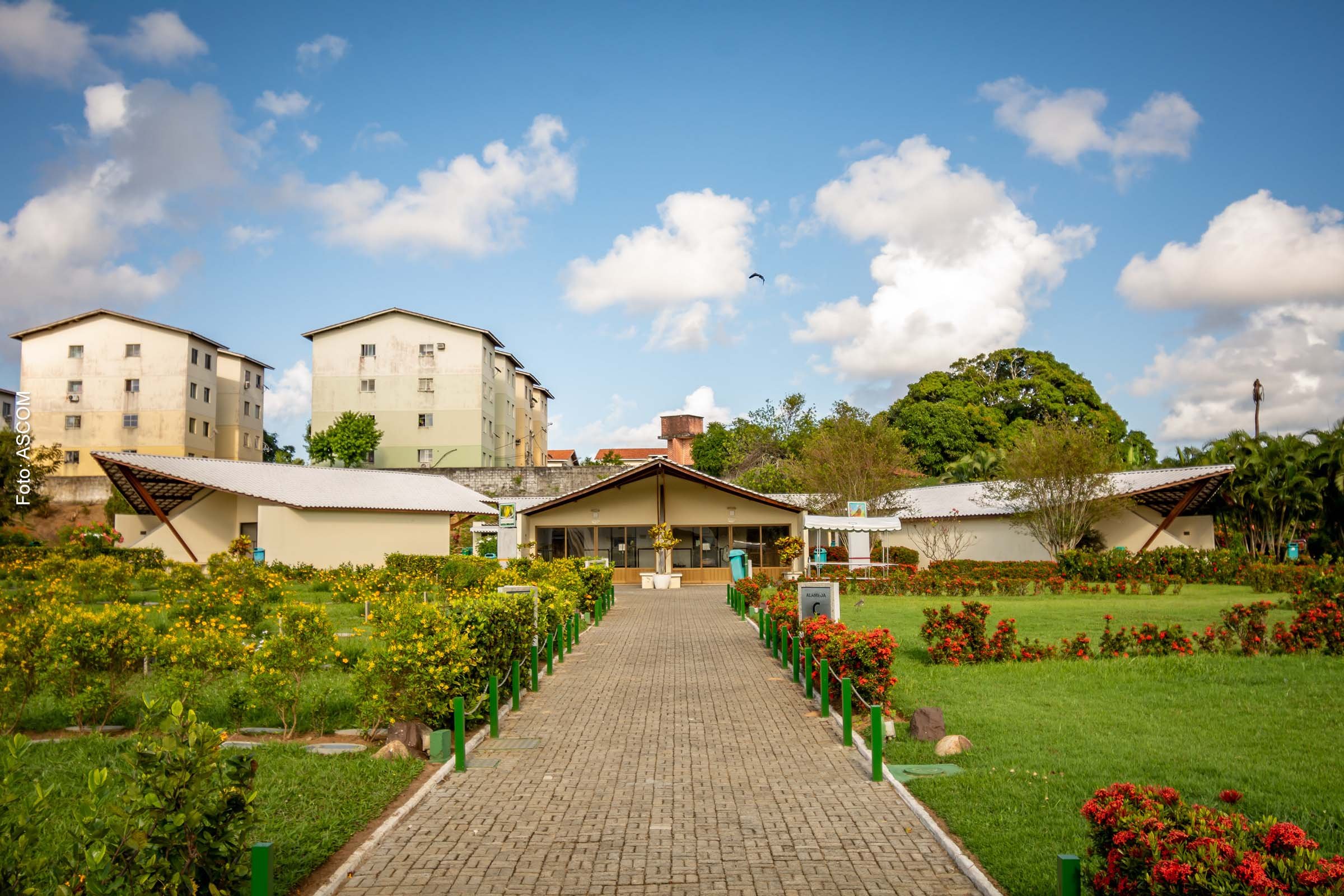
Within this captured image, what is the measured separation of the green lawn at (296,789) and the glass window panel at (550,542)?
26942 millimetres

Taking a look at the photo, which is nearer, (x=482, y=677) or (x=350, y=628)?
(x=482, y=677)

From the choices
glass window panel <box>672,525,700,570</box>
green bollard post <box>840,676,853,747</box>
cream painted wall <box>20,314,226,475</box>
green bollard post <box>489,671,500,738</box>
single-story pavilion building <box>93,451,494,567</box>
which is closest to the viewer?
green bollard post <box>840,676,853,747</box>

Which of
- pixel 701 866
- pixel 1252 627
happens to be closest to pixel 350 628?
pixel 701 866

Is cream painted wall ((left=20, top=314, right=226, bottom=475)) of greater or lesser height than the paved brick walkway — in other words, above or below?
above

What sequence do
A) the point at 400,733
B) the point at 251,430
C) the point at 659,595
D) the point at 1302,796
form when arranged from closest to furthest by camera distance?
the point at 1302,796, the point at 400,733, the point at 659,595, the point at 251,430

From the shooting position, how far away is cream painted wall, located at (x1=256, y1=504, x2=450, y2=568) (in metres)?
32.6

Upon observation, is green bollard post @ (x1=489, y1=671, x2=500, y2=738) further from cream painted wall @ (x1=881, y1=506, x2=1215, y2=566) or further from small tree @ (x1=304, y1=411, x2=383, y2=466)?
small tree @ (x1=304, y1=411, x2=383, y2=466)

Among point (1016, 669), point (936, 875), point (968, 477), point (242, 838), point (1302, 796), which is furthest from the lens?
point (968, 477)

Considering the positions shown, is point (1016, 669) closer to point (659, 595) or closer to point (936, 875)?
point (936, 875)

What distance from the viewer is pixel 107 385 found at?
174ft

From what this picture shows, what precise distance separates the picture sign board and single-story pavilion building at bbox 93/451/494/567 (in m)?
23.3

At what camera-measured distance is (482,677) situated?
1038 centimetres

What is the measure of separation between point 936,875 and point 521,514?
100 feet

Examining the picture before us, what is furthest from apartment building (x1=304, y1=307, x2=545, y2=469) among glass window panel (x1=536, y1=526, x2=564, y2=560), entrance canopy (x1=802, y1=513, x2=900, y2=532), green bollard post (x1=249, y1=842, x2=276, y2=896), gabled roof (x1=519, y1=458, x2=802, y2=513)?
green bollard post (x1=249, y1=842, x2=276, y2=896)
